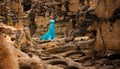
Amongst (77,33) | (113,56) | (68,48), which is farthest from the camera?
(77,33)

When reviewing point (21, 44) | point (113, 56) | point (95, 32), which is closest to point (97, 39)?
point (95, 32)

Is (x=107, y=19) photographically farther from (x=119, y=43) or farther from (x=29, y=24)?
(x=29, y=24)

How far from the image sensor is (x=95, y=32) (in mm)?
16547

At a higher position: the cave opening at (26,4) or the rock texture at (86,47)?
the rock texture at (86,47)

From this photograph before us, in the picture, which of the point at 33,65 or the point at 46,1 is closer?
the point at 33,65

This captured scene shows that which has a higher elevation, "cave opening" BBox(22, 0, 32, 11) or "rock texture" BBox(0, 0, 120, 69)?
"rock texture" BBox(0, 0, 120, 69)

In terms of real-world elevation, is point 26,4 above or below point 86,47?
below

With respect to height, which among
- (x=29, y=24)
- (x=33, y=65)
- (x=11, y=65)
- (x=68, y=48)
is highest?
(x=11, y=65)

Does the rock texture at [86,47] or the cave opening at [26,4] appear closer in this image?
the rock texture at [86,47]

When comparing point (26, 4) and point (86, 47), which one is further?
point (26, 4)

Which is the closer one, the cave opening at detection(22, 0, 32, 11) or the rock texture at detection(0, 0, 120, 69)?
the rock texture at detection(0, 0, 120, 69)

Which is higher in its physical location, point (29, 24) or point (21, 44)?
point (21, 44)

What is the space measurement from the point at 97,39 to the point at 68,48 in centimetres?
225

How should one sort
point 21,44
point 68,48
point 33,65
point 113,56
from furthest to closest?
point 68,48
point 21,44
point 113,56
point 33,65
